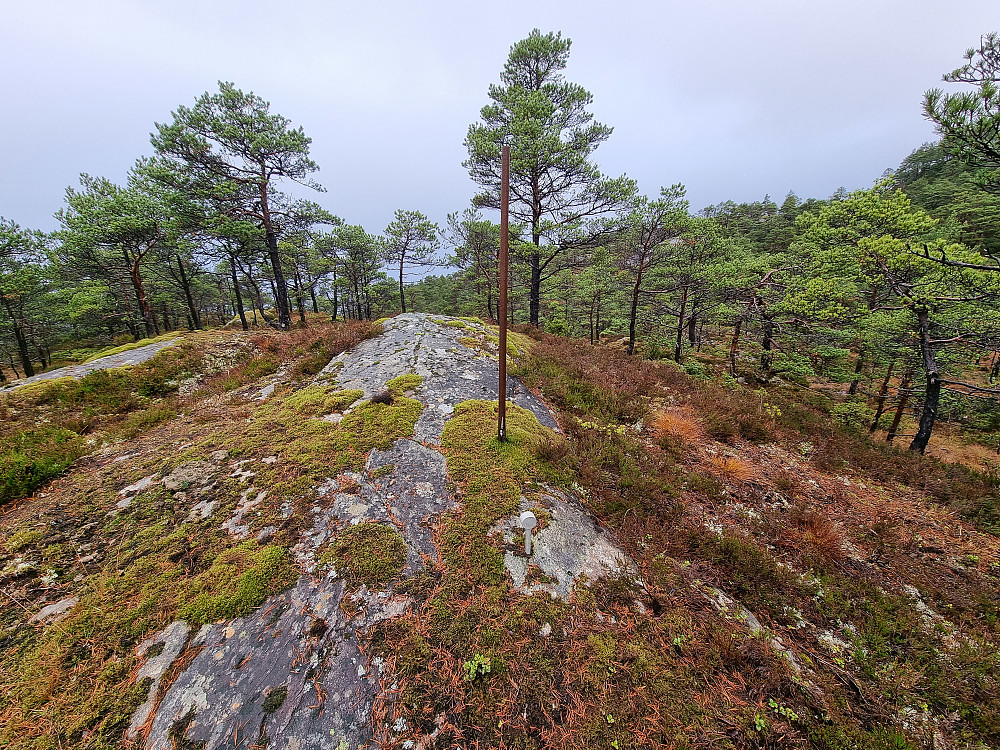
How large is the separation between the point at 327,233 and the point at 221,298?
26.9m

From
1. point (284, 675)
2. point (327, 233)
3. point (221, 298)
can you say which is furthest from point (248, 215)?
point (221, 298)

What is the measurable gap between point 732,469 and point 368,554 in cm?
568

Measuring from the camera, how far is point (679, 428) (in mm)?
6180

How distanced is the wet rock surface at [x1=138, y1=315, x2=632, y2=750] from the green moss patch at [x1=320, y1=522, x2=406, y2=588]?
66 millimetres

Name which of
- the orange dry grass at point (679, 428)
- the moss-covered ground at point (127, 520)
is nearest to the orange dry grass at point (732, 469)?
the orange dry grass at point (679, 428)

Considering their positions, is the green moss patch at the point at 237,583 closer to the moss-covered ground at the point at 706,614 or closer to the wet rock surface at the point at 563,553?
the moss-covered ground at the point at 706,614

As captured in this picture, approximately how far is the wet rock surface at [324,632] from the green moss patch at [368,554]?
2.6 inches

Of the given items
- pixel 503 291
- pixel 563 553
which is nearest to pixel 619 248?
pixel 503 291

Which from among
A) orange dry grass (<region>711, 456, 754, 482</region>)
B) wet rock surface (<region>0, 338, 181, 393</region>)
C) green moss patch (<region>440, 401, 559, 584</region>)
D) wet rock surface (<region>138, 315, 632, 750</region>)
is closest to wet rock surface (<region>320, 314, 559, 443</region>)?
green moss patch (<region>440, 401, 559, 584</region>)

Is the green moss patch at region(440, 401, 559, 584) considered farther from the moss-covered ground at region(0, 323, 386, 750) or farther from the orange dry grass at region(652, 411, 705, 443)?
the orange dry grass at region(652, 411, 705, 443)

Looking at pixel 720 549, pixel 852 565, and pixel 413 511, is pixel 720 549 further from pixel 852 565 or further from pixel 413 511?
pixel 413 511

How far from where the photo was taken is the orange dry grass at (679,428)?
19.9ft

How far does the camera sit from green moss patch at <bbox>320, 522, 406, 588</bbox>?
119 inches

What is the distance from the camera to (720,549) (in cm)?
370
